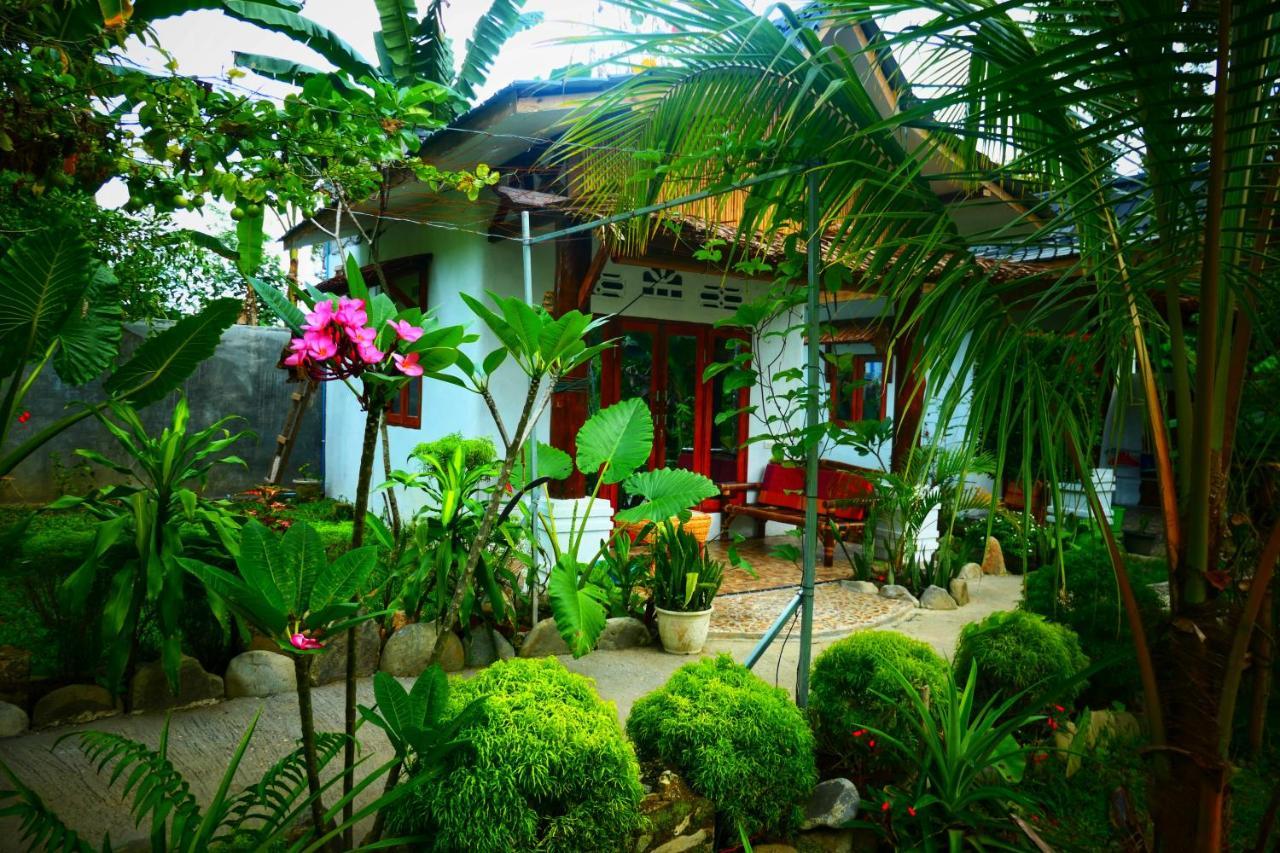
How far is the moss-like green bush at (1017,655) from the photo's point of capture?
3789 mm

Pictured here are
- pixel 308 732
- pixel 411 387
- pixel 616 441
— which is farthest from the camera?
pixel 411 387

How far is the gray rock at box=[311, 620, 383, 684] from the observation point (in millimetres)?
4434

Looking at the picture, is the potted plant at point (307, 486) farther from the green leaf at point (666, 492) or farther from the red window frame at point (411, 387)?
the green leaf at point (666, 492)

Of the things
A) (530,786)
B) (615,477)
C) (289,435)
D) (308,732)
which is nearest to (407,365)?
(308,732)

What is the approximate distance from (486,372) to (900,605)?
15.7ft

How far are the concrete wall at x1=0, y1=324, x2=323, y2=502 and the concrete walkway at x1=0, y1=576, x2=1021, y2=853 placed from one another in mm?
7414

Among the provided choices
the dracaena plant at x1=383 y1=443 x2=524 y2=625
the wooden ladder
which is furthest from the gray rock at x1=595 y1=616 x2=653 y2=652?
the wooden ladder

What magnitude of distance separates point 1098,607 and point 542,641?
311 cm

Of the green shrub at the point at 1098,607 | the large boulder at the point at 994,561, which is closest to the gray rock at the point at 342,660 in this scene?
the green shrub at the point at 1098,607

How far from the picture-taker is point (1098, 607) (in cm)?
452

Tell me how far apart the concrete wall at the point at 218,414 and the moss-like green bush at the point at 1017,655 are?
31.8 ft

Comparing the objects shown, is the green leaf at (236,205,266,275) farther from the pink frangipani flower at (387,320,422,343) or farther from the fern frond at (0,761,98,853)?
the fern frond at (0,761,98,853)

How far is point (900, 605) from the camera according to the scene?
6.68 meters

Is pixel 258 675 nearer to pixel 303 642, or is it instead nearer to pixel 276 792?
pixel 276 792
